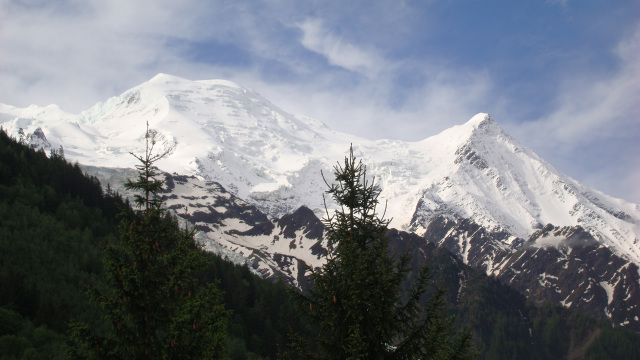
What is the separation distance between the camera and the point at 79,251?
113062mm

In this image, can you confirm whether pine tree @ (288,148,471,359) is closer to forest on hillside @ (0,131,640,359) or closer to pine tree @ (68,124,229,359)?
pine tree @ (68,124,229,359)

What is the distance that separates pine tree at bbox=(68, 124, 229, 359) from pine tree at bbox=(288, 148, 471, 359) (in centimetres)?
336

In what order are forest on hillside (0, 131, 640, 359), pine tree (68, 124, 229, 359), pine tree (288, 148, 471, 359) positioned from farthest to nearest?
forest on hillside (0, 131, 640, 359), pine tree (68, 124, 229, 359), pine tree (288, 148, 471, 359)

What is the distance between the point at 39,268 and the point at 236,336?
141 ft

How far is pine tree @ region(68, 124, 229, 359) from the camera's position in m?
17.4

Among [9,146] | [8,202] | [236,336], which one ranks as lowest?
[236,336]

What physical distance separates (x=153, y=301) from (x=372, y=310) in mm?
7276

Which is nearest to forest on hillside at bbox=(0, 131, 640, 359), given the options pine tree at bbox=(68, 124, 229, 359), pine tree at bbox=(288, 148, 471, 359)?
pine tree at bbox=(68, 124, 229, 359)

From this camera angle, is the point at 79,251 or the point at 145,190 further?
the point at 79,251

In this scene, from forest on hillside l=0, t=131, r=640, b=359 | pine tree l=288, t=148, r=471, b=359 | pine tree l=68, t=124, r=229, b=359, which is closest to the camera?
pine tree l=288, t=148, r=471, b=359

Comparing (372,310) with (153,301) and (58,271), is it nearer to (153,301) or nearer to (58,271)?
(153,301)

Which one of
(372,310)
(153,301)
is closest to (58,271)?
(153,301)

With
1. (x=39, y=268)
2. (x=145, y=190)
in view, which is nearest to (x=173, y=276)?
(x=145, y=190)

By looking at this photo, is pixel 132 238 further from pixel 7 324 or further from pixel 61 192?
pixel 61 192
